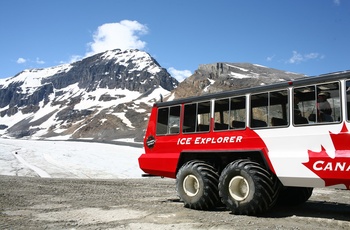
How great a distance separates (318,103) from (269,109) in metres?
1.08

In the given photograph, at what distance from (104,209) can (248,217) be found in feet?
11.0

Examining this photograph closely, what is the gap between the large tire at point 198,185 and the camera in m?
8.42

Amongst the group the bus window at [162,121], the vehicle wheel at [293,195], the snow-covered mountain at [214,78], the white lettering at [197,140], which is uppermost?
the snow-covered mountain at [214,78]

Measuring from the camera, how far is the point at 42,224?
662 centimetres

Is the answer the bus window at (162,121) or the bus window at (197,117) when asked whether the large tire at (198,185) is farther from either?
the bus window at (162,121)

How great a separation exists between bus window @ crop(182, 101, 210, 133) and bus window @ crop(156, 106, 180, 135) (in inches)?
11.8

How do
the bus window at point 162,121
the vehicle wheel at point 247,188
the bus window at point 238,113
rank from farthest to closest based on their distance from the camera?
the bus window at point 162,121 → the bus window at point 238,113 → the vehicle wheel at point 247,188

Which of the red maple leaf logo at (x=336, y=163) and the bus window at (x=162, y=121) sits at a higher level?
the bus window at (x=162, y=121)

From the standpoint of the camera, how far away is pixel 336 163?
649 cm

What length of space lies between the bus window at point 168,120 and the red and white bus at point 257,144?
3 centimetres

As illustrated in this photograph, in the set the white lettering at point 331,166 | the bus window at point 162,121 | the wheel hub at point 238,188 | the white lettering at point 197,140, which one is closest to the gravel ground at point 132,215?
the wheel hub at point 238,188

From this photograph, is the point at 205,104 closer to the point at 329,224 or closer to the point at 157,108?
the point at 157,108

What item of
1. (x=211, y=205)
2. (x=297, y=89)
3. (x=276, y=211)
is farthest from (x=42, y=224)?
(x=297, y=89)

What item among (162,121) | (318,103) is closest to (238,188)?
(318,103)
